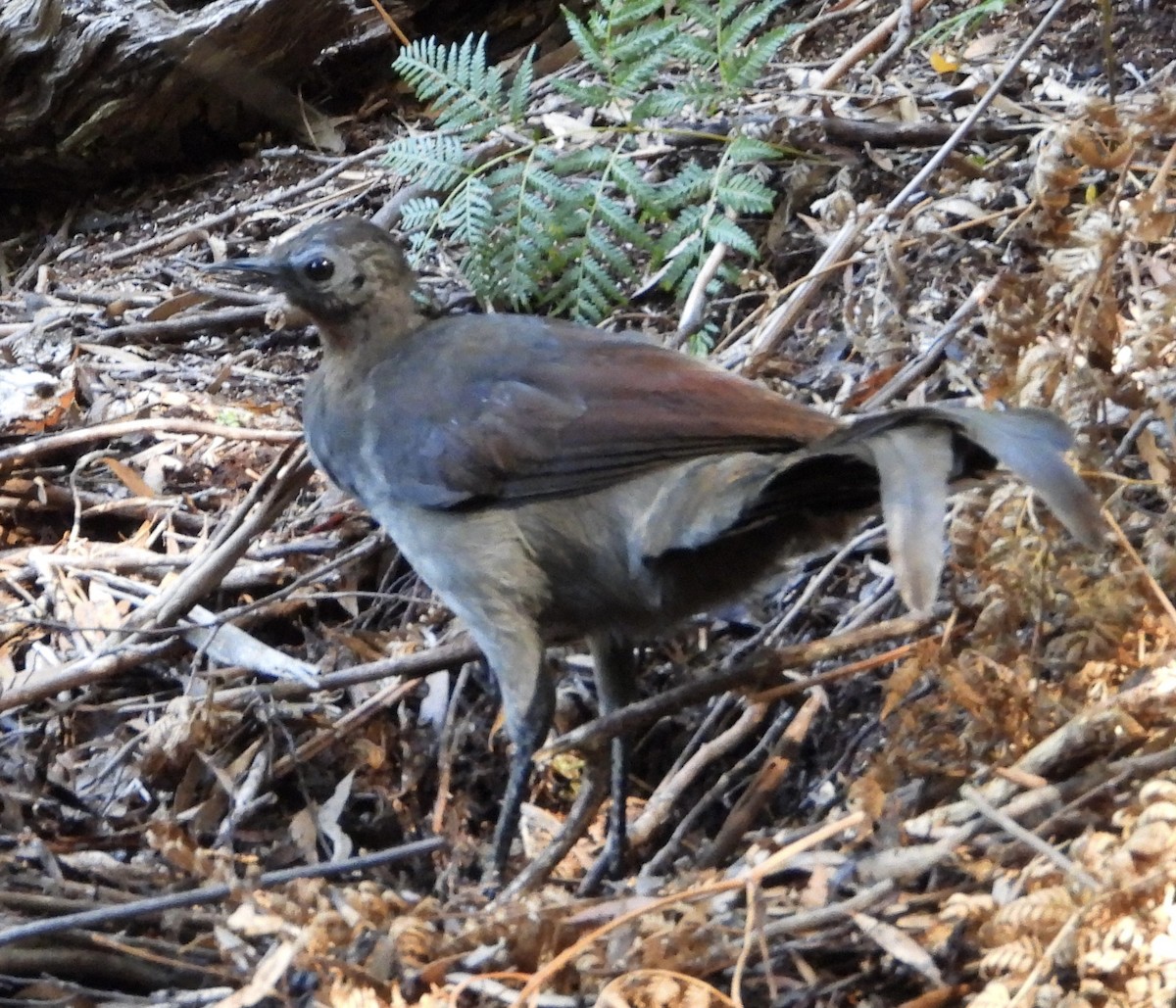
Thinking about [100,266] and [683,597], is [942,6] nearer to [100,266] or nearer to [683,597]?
[683,597]

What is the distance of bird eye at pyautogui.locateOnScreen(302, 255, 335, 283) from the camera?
292 centimetres

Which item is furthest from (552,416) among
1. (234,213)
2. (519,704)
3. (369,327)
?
(234,213)

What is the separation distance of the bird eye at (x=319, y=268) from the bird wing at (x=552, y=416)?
35cm

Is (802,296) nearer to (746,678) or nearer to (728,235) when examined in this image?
(728,235)

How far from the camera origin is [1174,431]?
2.16 meters

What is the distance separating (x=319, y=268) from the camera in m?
2.93

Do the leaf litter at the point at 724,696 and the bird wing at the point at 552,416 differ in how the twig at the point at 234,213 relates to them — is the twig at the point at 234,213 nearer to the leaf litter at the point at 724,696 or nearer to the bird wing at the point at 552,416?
the leaf litter at the point at 724,696

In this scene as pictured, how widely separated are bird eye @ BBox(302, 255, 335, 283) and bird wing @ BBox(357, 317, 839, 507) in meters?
0.35

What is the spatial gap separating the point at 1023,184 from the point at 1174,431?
163 centimetres

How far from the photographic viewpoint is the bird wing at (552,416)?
2332mm

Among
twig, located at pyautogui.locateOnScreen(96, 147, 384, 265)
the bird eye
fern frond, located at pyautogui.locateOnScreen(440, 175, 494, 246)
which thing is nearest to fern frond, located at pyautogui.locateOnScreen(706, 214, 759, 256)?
fern frond, located at pyautogui.locateOnScreen(440, 175, 494, 246)

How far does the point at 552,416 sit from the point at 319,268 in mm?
796

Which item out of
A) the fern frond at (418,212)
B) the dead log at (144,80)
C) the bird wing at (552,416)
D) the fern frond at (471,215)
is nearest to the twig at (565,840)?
the bird wing at (552,416)

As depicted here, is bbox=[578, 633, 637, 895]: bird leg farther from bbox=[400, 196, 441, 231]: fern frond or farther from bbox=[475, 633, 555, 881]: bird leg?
bbox=[400, 196, 441, 231]: fern frond
